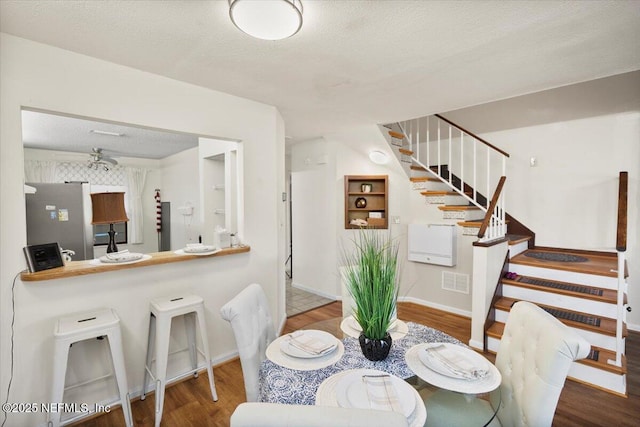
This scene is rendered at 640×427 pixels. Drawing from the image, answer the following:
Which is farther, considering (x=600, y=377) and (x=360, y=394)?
(x=600, y=377)

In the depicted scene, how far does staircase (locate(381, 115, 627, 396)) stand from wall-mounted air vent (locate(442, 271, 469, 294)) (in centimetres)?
57

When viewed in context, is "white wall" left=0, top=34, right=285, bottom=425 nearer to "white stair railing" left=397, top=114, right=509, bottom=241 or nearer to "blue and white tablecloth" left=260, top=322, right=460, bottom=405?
"blue and white tablecloth" left=260, top=322, right=460, bottom=405

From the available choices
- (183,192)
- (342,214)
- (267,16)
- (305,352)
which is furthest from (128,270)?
(183,192)

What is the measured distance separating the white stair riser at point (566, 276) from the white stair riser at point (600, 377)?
0.84 meters

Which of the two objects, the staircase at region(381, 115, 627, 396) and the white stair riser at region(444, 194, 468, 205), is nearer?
the staircase at region(381, 115, 627, 396)

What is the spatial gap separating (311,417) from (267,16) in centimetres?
147

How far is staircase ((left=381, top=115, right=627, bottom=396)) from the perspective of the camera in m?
2.31

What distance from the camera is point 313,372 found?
1.30 meters

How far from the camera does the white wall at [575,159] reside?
3.26 m

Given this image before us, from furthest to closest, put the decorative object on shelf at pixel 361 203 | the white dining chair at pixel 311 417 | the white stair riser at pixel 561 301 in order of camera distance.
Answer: the decorative object on shelf at pixel 361 203 → the white stair riser at pixel 561 301 → the white dining chair at pixel 311 417

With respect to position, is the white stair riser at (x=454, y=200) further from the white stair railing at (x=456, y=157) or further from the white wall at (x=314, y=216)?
the white wall at (x=314, y=216)

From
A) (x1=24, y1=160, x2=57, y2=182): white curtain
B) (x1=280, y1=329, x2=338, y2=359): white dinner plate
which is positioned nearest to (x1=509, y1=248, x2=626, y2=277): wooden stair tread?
(x1=280, y1=329, x2=338, y2=359): white dinner plate

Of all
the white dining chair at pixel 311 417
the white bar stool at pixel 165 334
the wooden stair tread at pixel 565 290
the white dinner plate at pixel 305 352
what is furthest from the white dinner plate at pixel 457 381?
the wooden stair tread at pixel 565 290

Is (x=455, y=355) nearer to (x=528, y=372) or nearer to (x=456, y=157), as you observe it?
(x=528, y=372)
